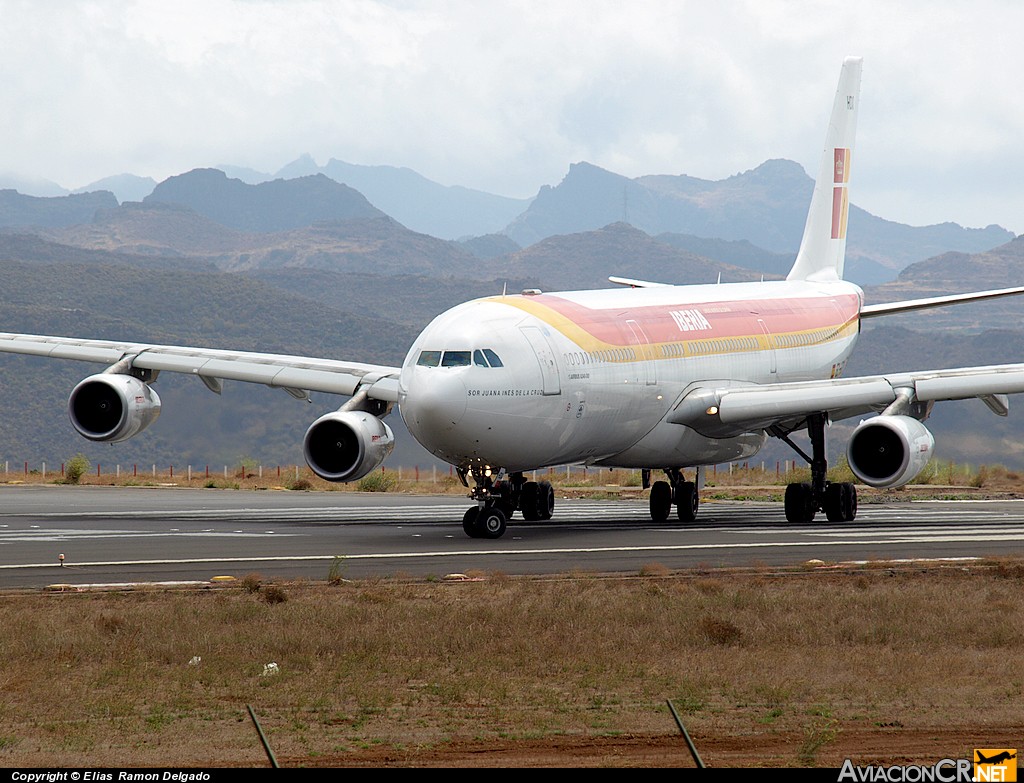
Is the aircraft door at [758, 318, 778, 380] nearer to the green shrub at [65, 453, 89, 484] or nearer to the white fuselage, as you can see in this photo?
the white fuselage

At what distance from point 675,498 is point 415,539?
792 centimetres

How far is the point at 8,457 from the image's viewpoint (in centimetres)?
13062

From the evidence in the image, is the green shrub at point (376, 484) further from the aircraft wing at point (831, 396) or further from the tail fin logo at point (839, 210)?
the aircraft wing at point (831, 396)

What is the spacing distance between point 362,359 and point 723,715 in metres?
185

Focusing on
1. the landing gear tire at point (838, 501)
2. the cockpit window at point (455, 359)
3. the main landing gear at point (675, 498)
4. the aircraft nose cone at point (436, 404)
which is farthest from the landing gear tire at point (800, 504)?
the aircraft nose cone at point (436, 404)

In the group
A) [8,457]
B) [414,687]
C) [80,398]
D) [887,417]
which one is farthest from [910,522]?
[8,457]

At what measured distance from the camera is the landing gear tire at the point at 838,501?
1292 inches

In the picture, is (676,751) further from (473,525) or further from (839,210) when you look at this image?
(839,210)

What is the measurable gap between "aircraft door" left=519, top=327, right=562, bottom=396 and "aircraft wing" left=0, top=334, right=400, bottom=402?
211 inches

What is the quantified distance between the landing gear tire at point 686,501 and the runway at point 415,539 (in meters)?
0.34

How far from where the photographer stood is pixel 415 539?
28016 millimetres

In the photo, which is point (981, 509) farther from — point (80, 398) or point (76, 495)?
point (76, 495)

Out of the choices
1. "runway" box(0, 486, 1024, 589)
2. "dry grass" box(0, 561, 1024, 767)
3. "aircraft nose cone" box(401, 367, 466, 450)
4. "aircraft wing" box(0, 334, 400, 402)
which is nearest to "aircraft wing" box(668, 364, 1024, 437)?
"runway" box(0, 486, 1024, 589)

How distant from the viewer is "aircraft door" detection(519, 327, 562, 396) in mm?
27188
